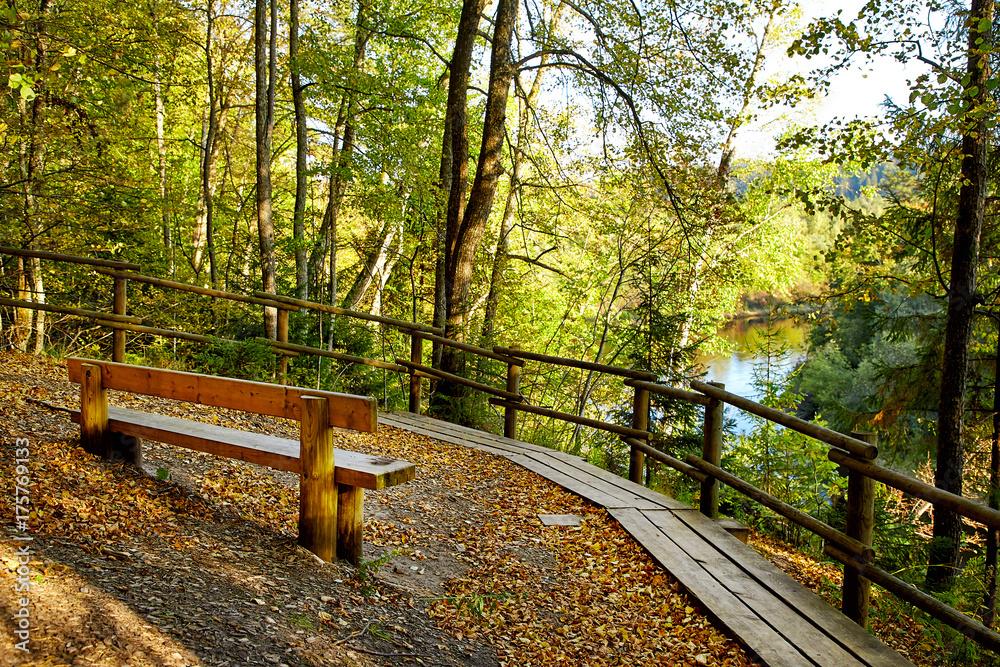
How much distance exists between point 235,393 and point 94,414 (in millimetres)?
1251

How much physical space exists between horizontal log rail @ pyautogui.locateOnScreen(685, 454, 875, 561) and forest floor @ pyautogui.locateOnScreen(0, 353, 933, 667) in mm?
857

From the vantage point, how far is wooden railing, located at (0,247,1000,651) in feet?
10.9

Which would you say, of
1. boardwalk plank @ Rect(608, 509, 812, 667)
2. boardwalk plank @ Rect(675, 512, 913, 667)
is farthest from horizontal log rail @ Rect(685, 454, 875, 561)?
boardwalk plank @ Rect(608, 509, 812, 667)

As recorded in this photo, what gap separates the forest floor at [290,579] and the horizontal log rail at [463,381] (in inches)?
90.7

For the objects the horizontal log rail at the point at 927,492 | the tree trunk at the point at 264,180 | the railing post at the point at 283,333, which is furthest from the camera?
the tree trunk at the point at 264,180

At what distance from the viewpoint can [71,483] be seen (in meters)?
3.80

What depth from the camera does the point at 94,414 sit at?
4.24m

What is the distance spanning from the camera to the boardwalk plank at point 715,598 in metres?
3.35

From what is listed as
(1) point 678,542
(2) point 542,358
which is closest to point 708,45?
(2) point 542,358

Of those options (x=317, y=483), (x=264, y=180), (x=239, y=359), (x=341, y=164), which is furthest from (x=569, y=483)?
(x=341, y=164)

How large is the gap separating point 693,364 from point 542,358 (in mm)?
2038

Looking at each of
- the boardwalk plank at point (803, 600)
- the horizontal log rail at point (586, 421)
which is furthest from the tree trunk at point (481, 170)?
the boardwalk plank at point (803, 600)

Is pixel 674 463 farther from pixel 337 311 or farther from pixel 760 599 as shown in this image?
pixel 337 311

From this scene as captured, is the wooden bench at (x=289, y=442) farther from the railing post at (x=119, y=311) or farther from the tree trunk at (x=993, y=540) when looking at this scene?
the tree trunk at (x=993, y=540)
